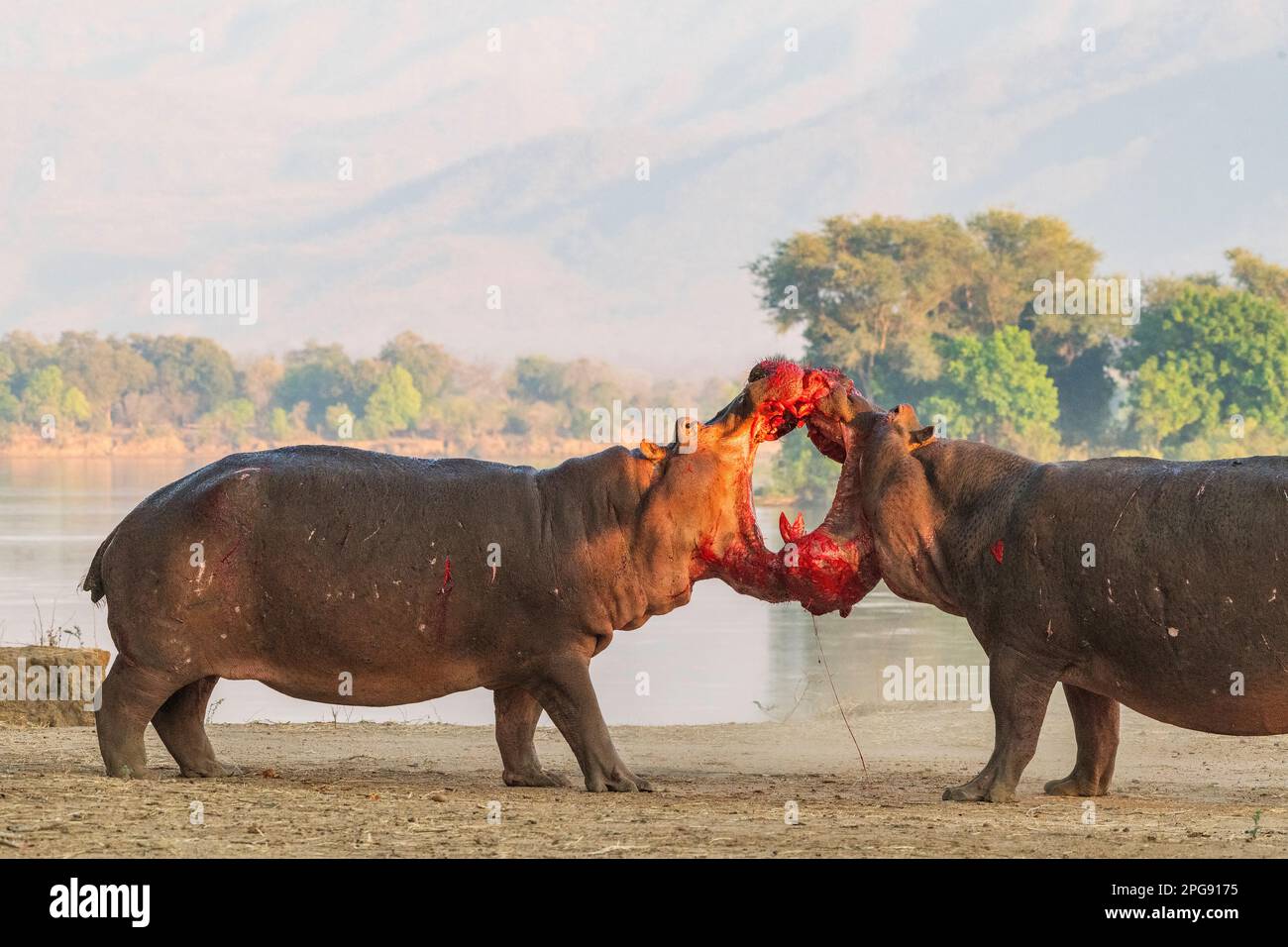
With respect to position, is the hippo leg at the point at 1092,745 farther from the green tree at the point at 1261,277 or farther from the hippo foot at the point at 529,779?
the green tree at the point at 1261,277

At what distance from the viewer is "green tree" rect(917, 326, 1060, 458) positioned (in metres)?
73.1

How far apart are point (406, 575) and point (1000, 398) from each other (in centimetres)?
6417

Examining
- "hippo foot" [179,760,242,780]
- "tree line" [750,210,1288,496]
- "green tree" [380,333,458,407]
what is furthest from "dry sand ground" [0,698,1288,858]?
"green tree" [380,333,458,407]

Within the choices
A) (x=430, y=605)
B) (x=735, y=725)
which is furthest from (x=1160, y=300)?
(x=430, y=605)

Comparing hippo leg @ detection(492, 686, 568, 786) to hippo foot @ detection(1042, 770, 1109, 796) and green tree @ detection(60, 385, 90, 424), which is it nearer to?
hippo foot @ detection(1042, 770, 1109, 796)

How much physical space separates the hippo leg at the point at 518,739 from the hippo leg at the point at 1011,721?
7.69ft

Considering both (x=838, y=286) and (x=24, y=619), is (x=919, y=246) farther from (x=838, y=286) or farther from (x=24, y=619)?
(x=24, y=619)

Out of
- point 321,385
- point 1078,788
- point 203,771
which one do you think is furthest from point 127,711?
point 321,385

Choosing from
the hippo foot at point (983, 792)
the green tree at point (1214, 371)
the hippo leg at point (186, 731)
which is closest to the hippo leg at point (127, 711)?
the hippo leg at point (186, 731)

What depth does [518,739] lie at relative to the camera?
11266 millimetres

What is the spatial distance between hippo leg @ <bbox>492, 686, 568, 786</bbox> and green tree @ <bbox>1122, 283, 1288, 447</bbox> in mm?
63570

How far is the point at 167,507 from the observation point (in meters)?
10.8

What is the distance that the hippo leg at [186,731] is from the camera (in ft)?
36.7

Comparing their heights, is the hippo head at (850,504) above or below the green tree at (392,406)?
below
